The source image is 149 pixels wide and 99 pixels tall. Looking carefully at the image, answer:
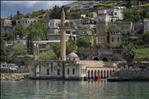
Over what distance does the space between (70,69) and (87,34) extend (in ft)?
63.0

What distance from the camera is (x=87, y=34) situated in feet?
336

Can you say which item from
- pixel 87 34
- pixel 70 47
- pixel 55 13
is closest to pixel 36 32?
pixel 87 34

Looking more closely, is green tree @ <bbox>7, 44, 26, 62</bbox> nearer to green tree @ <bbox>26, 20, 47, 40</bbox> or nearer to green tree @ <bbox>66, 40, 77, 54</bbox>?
green tree @ <bbox>26, 20, 47, 40</bbox>

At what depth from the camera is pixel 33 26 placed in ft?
348

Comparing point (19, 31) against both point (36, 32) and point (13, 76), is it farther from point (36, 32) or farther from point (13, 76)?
point (13, 76)

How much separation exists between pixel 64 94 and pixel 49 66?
32.6 meters

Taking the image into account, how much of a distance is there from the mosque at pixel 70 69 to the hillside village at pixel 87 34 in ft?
15.5

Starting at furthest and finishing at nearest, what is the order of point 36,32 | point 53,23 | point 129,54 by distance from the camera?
point 53,23 < point 36,32 < point 129,54

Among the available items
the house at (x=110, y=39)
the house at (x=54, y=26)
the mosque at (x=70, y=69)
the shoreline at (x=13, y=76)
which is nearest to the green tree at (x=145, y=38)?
the house at (x=110, y=39)

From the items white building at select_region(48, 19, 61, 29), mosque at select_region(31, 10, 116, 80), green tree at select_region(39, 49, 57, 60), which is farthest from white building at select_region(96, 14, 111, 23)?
mosque at select_region(31, 10, 116, 80)

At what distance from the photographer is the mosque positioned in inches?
3287

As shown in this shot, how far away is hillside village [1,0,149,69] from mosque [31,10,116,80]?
187 inches

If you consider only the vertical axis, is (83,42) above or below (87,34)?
below

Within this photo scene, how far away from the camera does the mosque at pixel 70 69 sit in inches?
3287
